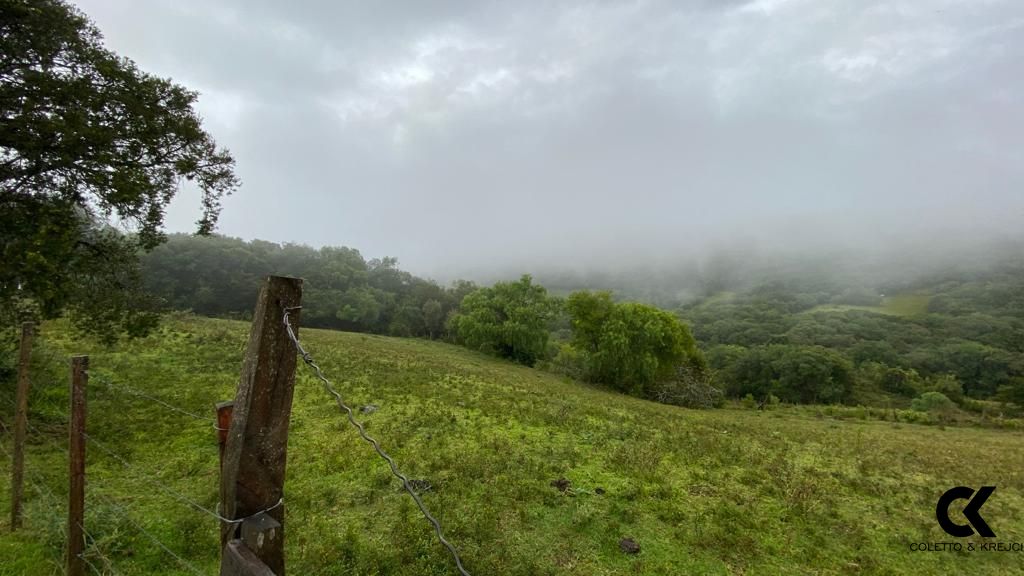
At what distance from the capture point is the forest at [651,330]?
44.0m

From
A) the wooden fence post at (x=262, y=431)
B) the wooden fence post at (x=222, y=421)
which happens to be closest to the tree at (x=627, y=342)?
the wooden fence post at (x=222, y=421)

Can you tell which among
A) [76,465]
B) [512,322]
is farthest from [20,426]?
[512,322]

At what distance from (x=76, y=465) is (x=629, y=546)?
7548 millimetres

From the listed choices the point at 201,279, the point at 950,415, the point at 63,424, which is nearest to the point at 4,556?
the point at 63,424

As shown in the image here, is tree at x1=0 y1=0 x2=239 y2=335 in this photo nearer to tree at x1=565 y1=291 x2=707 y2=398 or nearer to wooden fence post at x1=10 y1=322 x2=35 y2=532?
wooden fence post at x1=10 y1=322 x2=35 y2=532

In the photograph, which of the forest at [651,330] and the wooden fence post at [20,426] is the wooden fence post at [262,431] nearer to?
the wooden fence post at [20,426]

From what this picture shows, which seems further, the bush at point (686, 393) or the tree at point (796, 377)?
the tree at point (796, 377)

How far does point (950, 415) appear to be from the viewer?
36531 millimetres

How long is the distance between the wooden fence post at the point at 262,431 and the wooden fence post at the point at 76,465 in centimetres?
352

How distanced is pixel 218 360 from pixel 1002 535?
2635cm

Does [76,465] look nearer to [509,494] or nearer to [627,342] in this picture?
[509,494]

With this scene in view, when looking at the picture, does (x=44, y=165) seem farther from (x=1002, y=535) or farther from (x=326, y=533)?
(x=1002, y=535)

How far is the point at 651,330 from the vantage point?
41.1 m

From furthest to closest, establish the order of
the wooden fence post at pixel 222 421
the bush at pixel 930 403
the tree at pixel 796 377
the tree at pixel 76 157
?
the tree at pixel 796 377 → the bush at pixel 930 403 → the tree at pixel 76 157 → the wooden fence post at pixel 222 421
